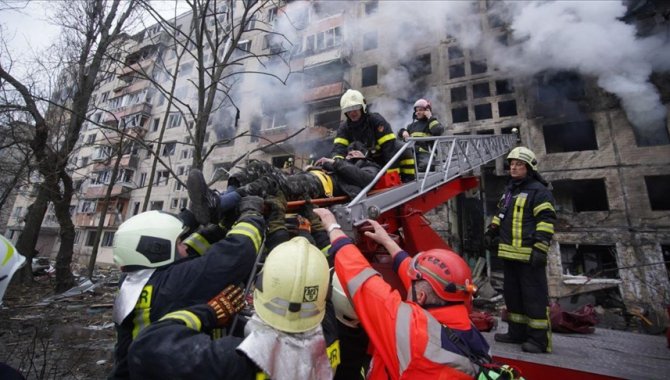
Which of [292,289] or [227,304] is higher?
[292,289]

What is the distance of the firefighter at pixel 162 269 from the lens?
1603mm

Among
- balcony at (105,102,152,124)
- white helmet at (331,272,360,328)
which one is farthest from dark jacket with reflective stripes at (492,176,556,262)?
balcony at (105,102,152,124)

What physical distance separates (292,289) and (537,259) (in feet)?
10.5

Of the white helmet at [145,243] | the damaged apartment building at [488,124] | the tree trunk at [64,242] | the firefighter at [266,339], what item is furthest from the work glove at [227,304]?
the tree trunk at [64,242]

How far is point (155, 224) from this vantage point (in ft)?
6.09

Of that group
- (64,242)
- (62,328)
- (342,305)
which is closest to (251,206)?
(342,305)

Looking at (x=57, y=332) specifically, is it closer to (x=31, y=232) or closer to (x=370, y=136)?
(x=31, y=232)

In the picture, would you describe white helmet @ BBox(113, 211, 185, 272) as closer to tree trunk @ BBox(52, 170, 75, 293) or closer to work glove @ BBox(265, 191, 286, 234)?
work glove @ BBox(265, 191, 286, 234)

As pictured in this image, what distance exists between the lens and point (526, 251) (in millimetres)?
3521

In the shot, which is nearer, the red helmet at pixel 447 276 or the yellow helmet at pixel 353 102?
the red helmet at pixel 447 276

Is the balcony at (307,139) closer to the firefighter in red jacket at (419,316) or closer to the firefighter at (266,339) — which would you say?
the firefighter in red jacket at (419,316)

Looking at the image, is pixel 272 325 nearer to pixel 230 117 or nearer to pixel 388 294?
pixel 388 294

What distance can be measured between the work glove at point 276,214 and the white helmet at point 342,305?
1.98 feet

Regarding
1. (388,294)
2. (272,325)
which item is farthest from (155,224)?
(388,294)
